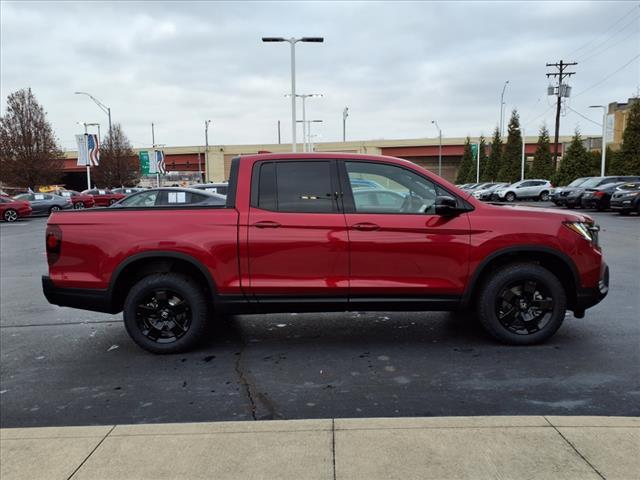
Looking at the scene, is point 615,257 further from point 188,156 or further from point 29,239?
point 188,156

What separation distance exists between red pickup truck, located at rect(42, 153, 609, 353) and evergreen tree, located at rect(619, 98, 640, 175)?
1352 inches

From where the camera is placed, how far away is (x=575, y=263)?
500 centimetres

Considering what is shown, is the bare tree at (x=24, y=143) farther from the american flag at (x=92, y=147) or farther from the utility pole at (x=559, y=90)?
the utility pole at (x=559, y=90)

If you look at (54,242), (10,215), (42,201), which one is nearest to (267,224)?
(54,242)

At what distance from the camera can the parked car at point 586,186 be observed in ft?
86.8

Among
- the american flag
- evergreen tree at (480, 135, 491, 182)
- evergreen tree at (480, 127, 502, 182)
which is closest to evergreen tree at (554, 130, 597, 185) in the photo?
evergreen tree at (480, 127, 502, 182)

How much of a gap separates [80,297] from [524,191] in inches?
1514

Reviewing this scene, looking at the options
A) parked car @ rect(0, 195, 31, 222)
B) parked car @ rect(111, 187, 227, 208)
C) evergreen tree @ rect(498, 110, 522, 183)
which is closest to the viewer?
parked car @ rect(111, 187, 227, 208)

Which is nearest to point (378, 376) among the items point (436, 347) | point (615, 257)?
point (436, 347)

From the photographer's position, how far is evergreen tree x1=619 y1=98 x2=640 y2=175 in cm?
3425

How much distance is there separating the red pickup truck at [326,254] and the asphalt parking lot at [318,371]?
438 mm

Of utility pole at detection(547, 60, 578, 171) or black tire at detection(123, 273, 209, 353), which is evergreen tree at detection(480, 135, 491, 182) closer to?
utility pole at detection(547, 60, 578, 171)

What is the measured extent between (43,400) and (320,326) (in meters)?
2.86

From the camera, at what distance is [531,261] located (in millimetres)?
5180
